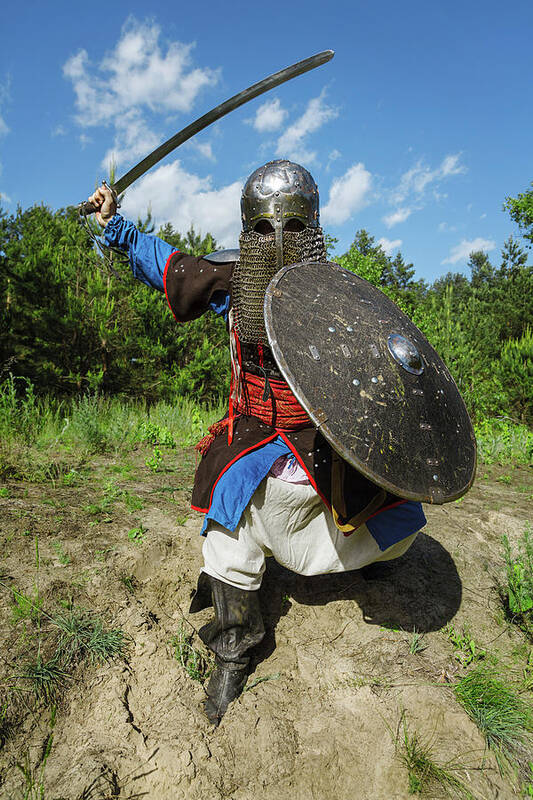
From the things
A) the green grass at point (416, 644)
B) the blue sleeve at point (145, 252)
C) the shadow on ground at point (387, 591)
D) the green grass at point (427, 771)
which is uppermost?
the blue sleeve at point (145, 252)

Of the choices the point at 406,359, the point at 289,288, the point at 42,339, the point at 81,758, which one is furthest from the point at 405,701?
the point at 42,339

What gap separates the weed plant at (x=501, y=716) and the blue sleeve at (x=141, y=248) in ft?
6.92

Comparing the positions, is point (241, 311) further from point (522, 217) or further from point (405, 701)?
point (522, 217)

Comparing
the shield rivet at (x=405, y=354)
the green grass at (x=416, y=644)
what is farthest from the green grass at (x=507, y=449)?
the shield rivet at (x=405, y=354)

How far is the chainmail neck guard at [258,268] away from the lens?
2.07 metres

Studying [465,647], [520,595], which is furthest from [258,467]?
[520,595]

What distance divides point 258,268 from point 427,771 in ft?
6.20

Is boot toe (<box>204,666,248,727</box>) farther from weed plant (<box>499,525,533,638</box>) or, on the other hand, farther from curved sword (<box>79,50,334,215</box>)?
curved sword (<box>79,50,334,215</box>)

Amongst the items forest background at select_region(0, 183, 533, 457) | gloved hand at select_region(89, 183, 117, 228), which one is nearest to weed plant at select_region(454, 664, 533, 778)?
gloved hand at select_region(89, 183, 117, 228)

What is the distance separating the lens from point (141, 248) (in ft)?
7.60

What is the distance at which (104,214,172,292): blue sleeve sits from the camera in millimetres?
2287

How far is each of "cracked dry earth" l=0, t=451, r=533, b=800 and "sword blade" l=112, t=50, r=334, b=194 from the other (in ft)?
6.46

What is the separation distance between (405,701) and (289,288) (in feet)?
5.26

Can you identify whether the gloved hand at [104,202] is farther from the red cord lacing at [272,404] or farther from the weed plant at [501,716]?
the weed plant at [501,716]
